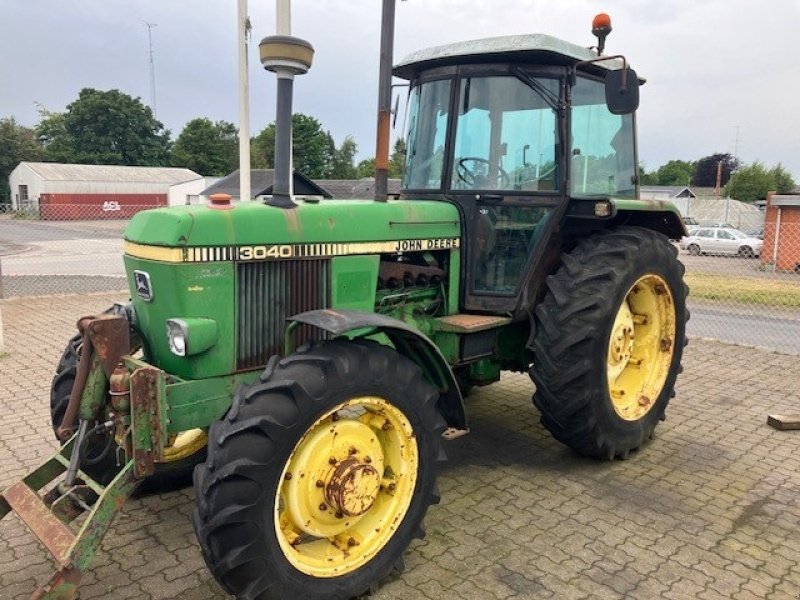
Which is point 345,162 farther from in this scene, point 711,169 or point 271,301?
point 271,301

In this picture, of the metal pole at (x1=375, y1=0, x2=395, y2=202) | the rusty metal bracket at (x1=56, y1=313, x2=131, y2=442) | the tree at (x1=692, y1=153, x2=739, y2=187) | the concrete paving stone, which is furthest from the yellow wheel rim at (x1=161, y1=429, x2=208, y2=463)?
the tree at (x1=692, y1=153, x2=739, y2=187)

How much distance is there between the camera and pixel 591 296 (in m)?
3.96

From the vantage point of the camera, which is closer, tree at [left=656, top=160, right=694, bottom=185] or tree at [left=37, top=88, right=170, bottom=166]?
tree at [left=37, top=88, right=170, bottom=166]

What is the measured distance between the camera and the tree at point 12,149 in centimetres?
5353

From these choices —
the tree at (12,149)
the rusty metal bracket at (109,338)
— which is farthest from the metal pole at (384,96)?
the tree at (12,149)

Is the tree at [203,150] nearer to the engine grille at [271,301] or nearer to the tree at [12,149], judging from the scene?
the tree at [12,149]

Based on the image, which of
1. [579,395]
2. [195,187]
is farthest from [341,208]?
[195,187]

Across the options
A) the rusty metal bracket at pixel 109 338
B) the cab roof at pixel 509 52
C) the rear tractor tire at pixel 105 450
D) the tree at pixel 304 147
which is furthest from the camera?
the tree at pixel 304 147

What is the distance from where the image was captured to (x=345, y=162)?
75.4 meters

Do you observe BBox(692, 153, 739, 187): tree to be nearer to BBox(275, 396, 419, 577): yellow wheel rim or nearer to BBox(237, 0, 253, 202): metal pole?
BBox(237, 0, 253, 202): metal pole

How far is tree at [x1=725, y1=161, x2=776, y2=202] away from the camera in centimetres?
4875

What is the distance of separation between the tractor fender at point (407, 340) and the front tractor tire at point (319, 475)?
10 centimetres

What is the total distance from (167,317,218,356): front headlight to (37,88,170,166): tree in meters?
62.8

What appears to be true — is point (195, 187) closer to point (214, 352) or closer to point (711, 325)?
point (711, 325)
